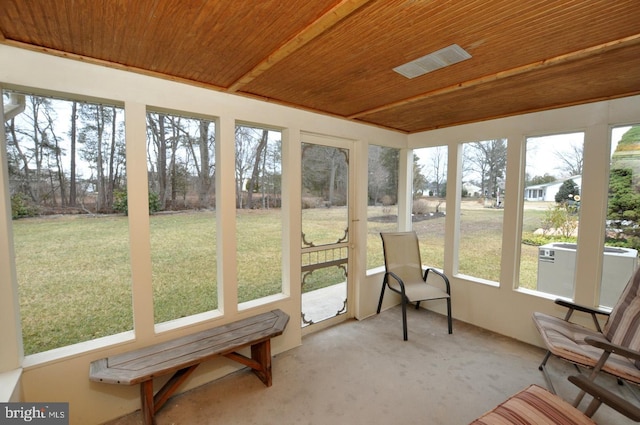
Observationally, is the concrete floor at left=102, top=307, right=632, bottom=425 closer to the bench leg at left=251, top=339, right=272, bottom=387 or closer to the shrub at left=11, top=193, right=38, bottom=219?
the bench leg at left=251, top=339, right=272, bottom=387

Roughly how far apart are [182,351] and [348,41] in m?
2.20

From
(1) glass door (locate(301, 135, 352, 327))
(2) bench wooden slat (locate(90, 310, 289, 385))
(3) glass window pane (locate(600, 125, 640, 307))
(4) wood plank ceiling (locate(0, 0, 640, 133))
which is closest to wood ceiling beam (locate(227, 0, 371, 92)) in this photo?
(4) wood plank ceiling (locate(0, 0, 640, 133))

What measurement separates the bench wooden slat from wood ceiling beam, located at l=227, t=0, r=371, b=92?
6.19ft

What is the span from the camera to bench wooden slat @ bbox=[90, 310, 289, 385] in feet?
5.24

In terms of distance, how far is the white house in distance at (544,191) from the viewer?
8.79 feet

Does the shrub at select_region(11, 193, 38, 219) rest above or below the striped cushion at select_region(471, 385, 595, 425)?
above

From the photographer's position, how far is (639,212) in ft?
7.54

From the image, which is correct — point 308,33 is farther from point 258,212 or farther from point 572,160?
point 572,160

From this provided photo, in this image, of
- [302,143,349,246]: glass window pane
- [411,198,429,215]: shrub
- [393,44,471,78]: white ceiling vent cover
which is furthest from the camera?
[411,198,429,215]: shrub

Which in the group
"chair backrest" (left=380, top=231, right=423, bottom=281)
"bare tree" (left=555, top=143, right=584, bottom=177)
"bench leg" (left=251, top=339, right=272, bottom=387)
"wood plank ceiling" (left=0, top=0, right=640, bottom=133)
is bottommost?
"bench leg" (left=251, top=339, right=272, bottom=387)

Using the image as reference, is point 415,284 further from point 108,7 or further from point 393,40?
point 108,7

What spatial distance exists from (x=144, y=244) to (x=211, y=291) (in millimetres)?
998

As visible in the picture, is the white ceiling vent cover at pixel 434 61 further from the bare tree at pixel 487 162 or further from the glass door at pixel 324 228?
the bare tree at pixel 487 162

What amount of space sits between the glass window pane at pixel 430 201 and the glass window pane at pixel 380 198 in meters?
0.29
